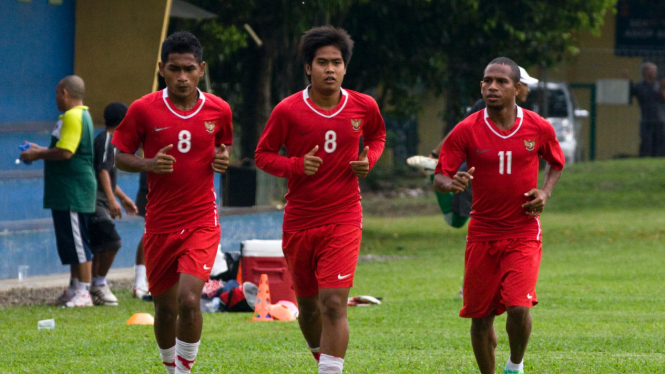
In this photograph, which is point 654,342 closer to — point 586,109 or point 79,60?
point 79,60

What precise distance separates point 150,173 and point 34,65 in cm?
929

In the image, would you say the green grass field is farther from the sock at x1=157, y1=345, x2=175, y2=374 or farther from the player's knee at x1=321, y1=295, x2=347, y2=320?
the player's knee at x1=321, y1=295, x2=347, y2=320

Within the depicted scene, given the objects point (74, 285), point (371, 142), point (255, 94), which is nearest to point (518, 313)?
point (371, 142)

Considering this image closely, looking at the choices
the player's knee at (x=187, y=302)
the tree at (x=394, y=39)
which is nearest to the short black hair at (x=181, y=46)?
the player's knee at (x=187, y=302)

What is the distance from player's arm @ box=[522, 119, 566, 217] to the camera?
602 cm

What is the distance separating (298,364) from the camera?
281 inches

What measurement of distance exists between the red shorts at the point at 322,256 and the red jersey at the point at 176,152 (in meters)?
0.59

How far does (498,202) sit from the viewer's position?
6.08 meters

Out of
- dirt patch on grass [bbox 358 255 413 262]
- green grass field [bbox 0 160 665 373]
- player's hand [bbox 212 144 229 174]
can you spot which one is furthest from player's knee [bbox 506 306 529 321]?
dirt patch on grass [bbox 358 255 413 262]

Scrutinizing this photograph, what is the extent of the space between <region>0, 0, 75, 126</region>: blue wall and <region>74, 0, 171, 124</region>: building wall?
0.21 m

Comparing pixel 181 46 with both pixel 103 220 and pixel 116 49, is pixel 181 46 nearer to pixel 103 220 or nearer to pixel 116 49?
pixel 103 220

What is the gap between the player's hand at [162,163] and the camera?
19.6ft

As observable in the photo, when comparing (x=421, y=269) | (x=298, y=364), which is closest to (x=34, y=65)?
(x=421, y=269)

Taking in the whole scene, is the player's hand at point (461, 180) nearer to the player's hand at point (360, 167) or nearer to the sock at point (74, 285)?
the player's hand at point (360, 167)
